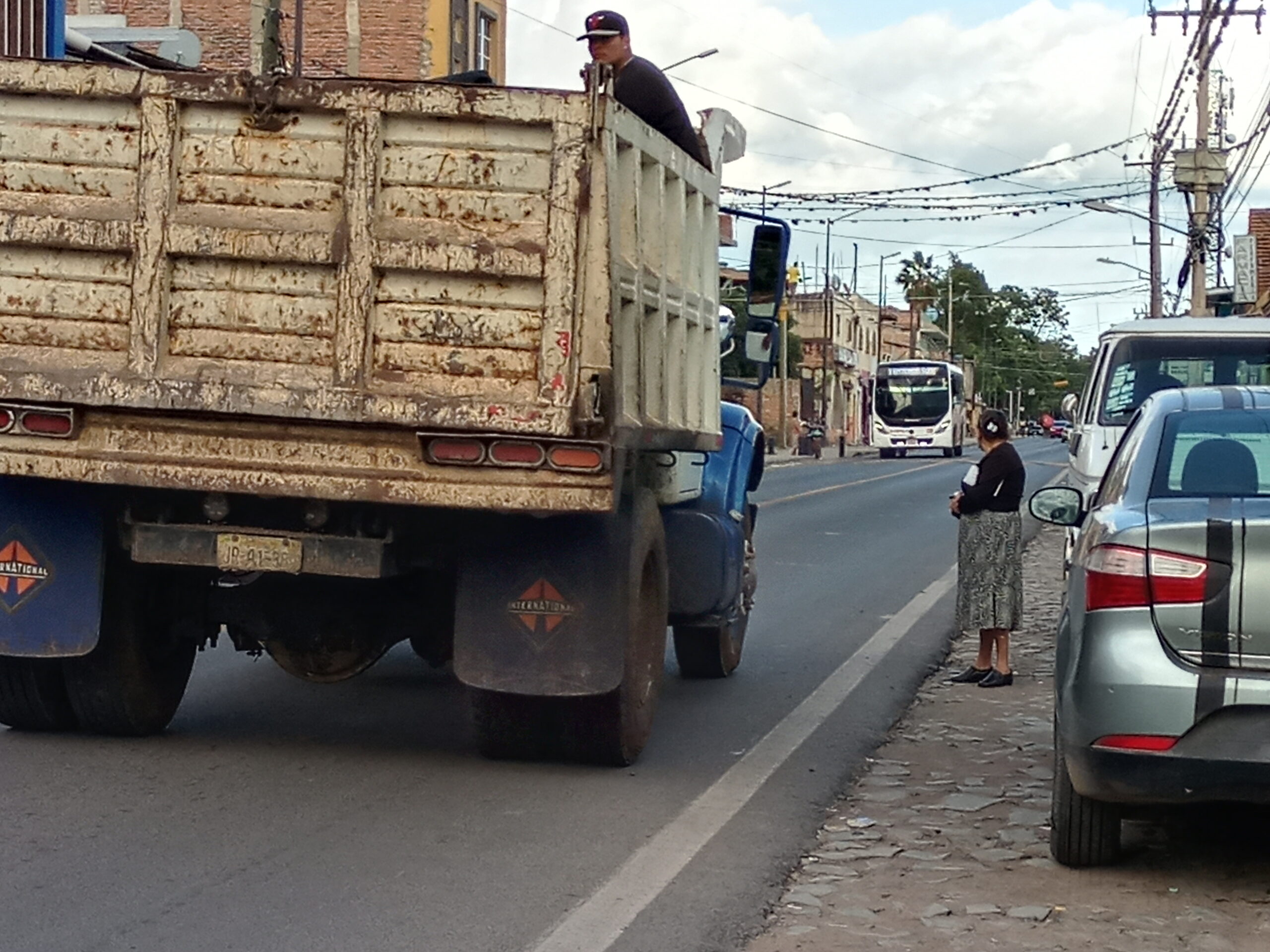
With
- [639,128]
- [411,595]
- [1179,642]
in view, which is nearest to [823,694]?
[411,595]

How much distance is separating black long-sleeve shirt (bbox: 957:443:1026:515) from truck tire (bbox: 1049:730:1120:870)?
4600 mm

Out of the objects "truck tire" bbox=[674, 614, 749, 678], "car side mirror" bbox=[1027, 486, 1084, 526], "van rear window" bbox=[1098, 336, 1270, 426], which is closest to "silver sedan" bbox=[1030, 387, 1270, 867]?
"car side mirror" bbox=[1027, 486, 1084, 526]

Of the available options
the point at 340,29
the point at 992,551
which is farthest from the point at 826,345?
the point at 992,551

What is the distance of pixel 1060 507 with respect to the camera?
24.9 ft

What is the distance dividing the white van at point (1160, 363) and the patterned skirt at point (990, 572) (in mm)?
2123

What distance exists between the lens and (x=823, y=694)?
10.4 metres

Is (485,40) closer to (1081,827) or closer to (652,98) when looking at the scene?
(652,98)

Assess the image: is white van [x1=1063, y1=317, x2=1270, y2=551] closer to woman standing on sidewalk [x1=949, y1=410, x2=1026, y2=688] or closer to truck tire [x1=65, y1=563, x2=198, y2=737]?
woman standing on sidewalk [x1=949, y1=410, x2=1026, y2=688]

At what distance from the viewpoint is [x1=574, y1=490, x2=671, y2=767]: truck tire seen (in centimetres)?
762

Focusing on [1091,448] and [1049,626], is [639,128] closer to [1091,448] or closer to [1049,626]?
[1091,448]

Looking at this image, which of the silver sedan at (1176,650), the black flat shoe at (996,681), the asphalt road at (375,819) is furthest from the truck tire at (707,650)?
the silver sedan at (1176,650)

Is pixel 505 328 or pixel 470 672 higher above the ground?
pixel 505 328

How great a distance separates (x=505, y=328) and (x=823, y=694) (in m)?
4.20

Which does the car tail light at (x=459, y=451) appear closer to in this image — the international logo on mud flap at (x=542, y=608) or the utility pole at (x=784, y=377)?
the international logo on mud flap at (x=542, y=608)
